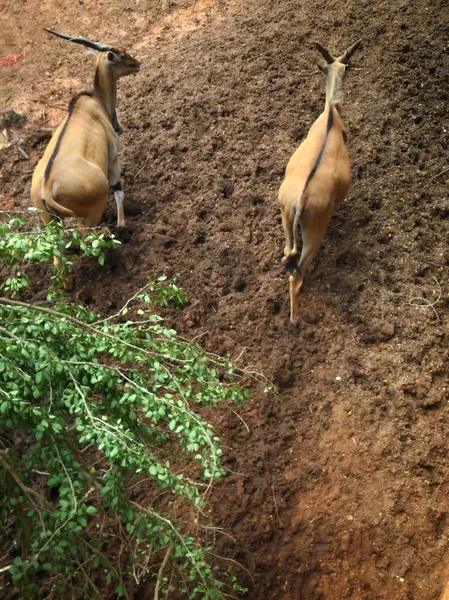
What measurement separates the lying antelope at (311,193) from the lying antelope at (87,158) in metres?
1.65

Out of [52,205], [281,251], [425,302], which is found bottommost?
[425,302]

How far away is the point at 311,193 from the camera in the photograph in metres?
5.31

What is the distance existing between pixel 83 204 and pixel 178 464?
2375 mm

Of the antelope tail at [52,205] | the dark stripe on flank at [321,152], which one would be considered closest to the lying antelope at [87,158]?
the antelope tail at [52,205]

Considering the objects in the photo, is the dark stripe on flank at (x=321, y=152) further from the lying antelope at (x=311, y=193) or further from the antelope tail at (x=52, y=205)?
the antelope tail at (x=52, y=205)

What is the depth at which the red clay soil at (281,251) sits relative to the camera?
474 cm

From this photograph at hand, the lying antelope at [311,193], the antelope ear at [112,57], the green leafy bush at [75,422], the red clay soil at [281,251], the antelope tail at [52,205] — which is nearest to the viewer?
the green leafy bush at [75,422]

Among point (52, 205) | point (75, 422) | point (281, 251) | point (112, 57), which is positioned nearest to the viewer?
point (75, 422)

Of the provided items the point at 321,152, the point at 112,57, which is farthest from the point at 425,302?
the point at 112,57

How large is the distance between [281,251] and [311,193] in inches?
38.5

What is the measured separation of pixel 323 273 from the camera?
598 centimetres

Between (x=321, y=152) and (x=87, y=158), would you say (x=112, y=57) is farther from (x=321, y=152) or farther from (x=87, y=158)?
(x=321, y=152)

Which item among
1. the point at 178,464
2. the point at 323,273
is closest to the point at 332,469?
the point at 178,464

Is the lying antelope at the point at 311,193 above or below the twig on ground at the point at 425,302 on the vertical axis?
above
